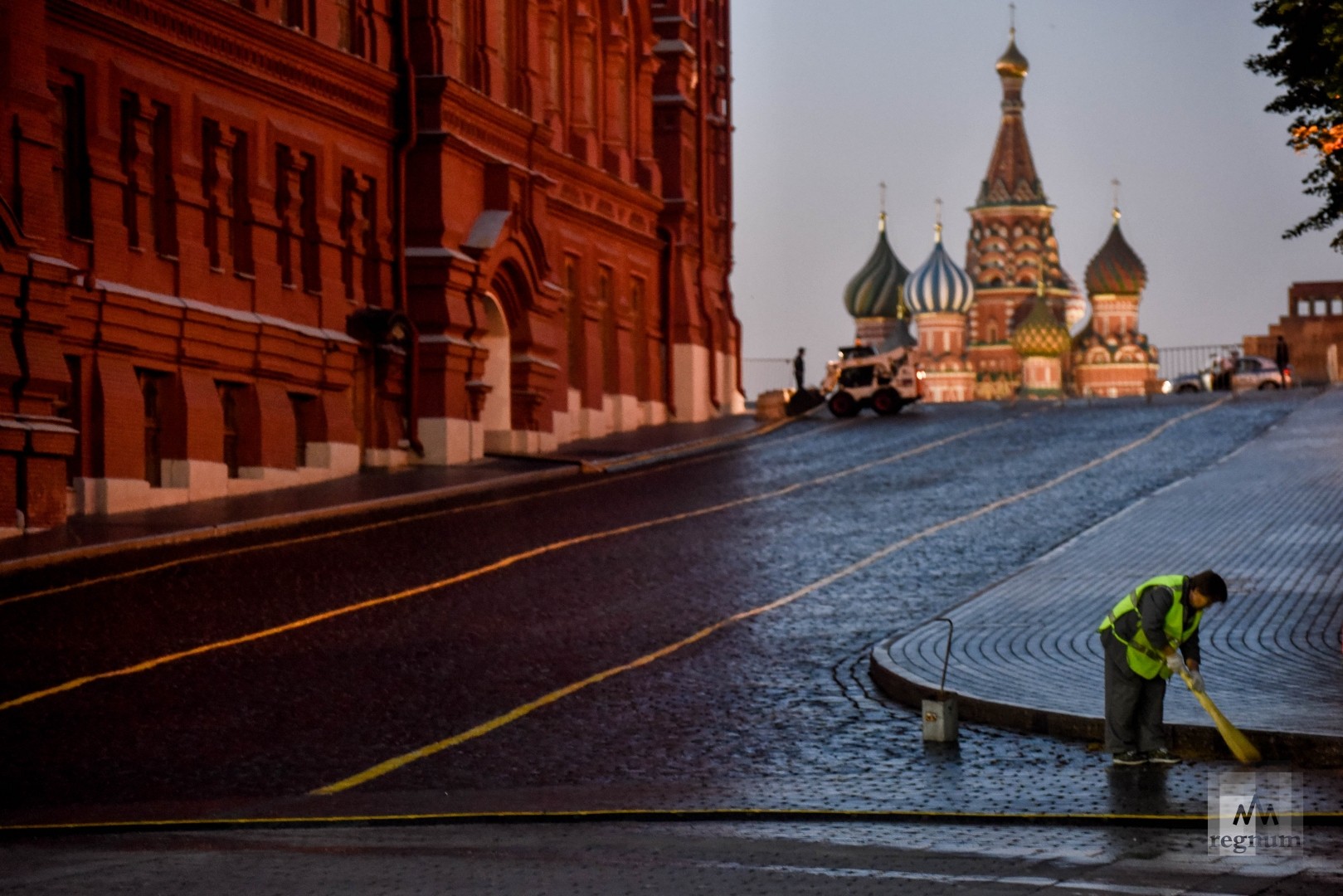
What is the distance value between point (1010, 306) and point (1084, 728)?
570 ft

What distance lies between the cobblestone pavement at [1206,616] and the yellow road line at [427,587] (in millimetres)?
5288

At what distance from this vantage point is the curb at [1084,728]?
39.8 feet

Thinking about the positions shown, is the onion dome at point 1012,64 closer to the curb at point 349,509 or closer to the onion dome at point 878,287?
the onion dome at point 878,287

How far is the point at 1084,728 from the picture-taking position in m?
13.4

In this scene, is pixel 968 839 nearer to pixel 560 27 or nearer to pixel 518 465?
pixel 518 465

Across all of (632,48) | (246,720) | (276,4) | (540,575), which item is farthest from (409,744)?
(632,48)

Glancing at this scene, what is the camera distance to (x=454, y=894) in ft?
29.0

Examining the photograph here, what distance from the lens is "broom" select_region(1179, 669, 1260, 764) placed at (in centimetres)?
1209

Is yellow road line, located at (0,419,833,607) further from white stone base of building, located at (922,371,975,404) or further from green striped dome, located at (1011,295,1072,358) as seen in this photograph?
white stone base of building, located at (922,371,975,404)

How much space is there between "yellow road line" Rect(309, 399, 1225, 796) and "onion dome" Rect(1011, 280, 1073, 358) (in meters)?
144

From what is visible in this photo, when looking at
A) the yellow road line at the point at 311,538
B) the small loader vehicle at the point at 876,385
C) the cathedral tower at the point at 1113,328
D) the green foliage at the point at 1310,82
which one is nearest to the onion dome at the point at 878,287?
the cathedral tower at the point at 1113,328

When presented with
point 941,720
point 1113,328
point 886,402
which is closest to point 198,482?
point 941,720

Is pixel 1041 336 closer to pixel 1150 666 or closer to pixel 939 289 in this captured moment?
pixel 939 289

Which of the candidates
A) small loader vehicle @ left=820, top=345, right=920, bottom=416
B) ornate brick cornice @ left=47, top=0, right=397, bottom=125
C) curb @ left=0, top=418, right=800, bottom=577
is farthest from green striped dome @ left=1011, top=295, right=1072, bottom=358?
ornate brick cornice @ left=47, top=0, right=397, bottom=125
